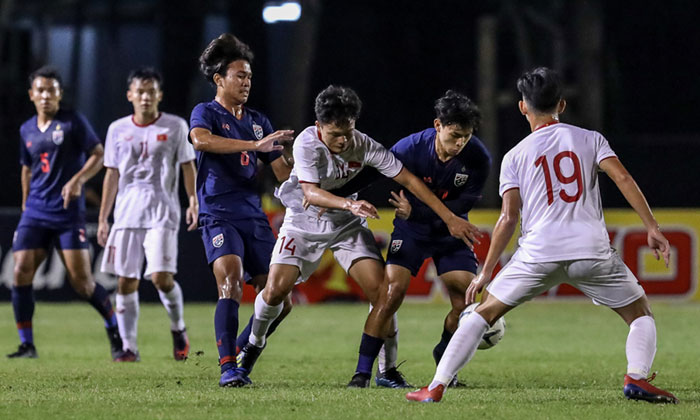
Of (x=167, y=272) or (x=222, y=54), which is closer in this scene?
(x=222, y=54)

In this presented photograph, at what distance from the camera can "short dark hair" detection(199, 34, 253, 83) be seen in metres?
7.83

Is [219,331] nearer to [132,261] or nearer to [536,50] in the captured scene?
A: [132,261]

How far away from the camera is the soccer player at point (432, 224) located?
24.6ft

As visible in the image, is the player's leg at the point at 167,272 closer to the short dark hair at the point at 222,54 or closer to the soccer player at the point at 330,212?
the soccer player at the point at 330,212

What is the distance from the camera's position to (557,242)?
20.6 ft

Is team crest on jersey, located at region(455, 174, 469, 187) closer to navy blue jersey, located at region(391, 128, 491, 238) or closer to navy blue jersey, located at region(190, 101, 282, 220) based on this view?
navy blue jersey, located at region(391, 128, 491, 238)

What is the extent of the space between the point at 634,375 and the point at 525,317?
27.0ft

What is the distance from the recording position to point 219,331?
7457mm

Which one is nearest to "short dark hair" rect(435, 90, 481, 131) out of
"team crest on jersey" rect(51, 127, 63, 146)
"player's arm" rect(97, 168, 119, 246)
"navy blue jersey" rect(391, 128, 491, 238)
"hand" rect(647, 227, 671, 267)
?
"navy blue jersey" rect(391, 128, 491, 238)

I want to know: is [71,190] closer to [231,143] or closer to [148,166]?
[148,166]

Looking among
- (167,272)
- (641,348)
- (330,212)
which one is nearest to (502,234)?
(641,348)

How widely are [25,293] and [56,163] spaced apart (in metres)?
1.18

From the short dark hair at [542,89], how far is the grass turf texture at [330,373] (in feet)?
5.60

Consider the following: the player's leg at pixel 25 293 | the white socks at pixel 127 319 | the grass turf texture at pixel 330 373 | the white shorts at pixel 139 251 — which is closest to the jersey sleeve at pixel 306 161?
the grass turf texture at pixel 330 373
